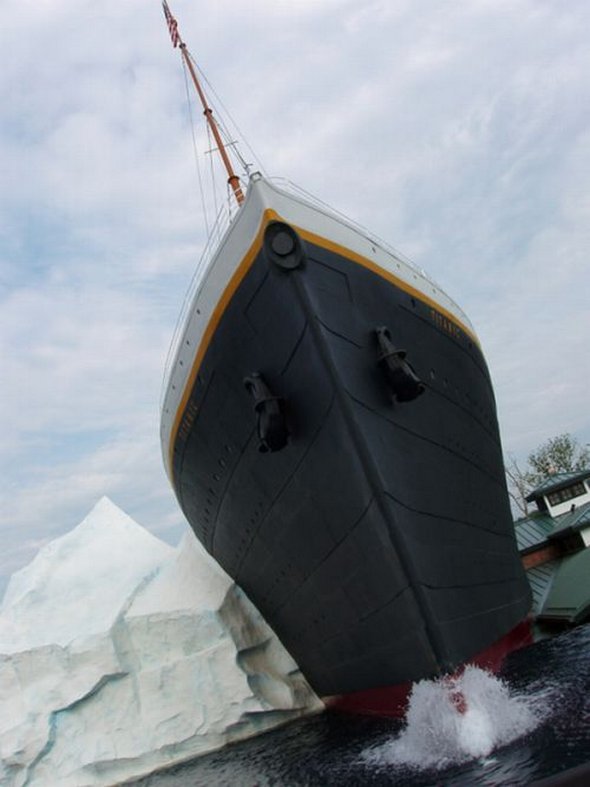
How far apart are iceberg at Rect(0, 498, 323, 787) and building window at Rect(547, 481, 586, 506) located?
1106 cm

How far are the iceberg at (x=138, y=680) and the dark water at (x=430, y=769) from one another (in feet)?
1.59

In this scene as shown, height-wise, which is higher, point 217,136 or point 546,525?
point 217,136

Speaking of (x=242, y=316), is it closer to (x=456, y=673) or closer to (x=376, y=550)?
(x=376, y=550)

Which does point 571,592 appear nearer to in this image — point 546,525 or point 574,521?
point 574,521

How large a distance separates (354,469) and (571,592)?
799 centimetres

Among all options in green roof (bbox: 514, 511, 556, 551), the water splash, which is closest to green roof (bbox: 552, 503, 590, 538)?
green roof (bbox: 514, 511, 556, 551)

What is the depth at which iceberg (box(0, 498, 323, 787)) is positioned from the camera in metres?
9.84

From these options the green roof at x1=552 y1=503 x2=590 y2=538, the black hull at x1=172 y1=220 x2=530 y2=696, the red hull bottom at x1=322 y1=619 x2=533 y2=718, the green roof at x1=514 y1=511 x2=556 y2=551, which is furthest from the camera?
the green roof at x1=514 y1=511 x2=556 y2=551

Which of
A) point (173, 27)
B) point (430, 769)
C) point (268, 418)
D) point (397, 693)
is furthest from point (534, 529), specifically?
point (173, 27)

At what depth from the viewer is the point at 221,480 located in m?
8.03

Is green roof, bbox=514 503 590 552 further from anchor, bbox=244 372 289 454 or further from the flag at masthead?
the flag at masthead

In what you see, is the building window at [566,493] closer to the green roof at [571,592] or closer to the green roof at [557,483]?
the green roof at [557,483]

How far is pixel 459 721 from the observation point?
19.7ft

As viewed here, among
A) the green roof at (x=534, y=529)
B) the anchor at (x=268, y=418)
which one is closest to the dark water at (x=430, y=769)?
the anchor at (x=268, y=418)
